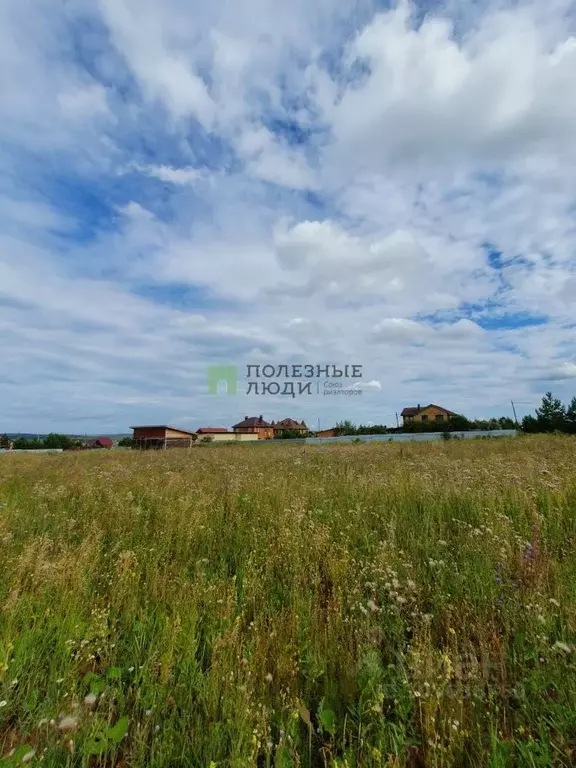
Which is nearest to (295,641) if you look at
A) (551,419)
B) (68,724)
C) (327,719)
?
(327,719)

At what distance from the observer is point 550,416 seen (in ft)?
140

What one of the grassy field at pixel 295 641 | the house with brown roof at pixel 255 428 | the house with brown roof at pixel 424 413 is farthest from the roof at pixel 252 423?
the grassy field at pixel 295 641

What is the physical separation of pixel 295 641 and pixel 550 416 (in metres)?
50.0

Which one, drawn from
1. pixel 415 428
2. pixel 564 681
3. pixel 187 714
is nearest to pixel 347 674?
pixel 187 714

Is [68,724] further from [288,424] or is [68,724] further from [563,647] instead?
[288,424]

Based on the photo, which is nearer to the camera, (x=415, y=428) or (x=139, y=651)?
(x=139, y=651)

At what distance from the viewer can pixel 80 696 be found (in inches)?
78.8

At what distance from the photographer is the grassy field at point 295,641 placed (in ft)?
5.56

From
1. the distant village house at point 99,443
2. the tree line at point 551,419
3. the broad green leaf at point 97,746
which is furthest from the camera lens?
the distant village house at point 99,443

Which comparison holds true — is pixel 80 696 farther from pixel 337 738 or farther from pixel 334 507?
pixel 334 507

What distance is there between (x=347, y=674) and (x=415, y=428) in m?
56.8

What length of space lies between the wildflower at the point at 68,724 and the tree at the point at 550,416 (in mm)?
45802

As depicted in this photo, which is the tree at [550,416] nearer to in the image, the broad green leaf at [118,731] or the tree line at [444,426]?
the tree line at [444,426]

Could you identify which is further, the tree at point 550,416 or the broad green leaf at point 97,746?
the tree at point 550,416
